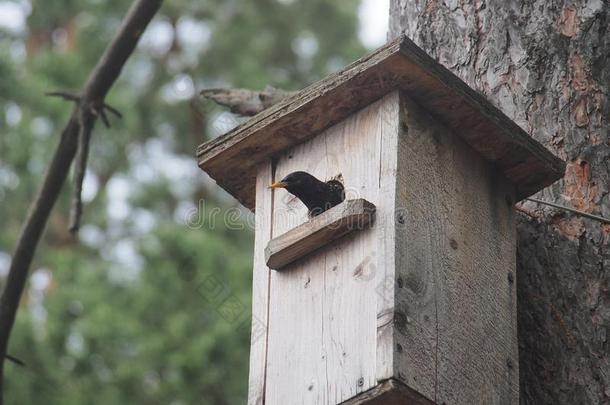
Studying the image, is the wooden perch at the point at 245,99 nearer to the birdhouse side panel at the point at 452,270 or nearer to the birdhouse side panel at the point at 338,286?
the birdhouse side panel at the point at 338,286

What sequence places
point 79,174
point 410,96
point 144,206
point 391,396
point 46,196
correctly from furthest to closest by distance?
point 144,206, point 46,196, point 79,174, point 410,96, point 391,396

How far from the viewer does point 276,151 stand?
3773 millimetres

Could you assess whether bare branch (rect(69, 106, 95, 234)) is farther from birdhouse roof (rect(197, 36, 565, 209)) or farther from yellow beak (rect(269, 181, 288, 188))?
yellow beak (rect(269, 181, 288, 188))

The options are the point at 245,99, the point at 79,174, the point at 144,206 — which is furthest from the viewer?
the point at 144,206

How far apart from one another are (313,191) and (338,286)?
1.05 ft

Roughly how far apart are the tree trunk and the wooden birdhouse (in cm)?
10

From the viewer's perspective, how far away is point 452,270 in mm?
3346

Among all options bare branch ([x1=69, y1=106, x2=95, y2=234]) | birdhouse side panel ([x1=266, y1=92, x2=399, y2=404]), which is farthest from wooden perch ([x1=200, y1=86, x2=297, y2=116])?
birdhouse side panel ([x1=266, y1=92, x2=399, y2=404])

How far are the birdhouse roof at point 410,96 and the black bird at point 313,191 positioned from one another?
18 cm

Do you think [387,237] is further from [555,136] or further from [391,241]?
[555,136]

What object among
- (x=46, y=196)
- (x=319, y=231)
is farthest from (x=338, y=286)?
(x=46, y=196)

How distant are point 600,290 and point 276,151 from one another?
1.10 meters

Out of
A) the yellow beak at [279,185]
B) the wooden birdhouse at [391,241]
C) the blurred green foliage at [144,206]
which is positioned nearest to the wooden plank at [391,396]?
the wooden birdhouse at [391,241]

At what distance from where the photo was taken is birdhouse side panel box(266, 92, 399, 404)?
10.3ft
